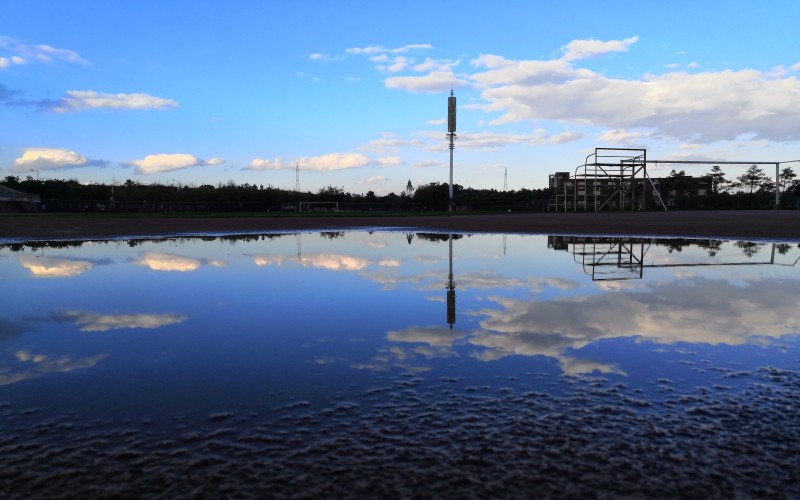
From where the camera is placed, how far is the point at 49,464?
2.68m

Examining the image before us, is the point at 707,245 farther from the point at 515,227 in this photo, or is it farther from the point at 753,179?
the point at 753,179

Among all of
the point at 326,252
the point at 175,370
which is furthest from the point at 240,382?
the point at 326,252

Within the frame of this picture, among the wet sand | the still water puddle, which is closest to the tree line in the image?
the wet sand

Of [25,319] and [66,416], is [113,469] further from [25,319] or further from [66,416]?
[25,319]

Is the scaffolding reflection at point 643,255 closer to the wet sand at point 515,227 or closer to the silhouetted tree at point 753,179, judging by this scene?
the wet sand at point 515,227

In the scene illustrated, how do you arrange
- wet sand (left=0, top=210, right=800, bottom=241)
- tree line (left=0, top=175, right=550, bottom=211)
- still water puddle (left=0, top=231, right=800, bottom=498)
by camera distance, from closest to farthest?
still water puddle (left=0, top=231, right=800, bottom=498)
wet sand (left=0, top=210, right=800, bottom=241)
tree line (left=0, top=175, right=550, bottom=211)

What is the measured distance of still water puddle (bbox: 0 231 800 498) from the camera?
257cm

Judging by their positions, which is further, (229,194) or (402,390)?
(229,194)

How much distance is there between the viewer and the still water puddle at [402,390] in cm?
257

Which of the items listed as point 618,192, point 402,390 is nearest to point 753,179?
point 618,192

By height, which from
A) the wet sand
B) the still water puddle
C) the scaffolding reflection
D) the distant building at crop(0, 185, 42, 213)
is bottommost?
the still water puddle

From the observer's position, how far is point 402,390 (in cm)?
366

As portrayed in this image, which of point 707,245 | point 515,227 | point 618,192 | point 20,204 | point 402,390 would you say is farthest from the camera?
point 20,204

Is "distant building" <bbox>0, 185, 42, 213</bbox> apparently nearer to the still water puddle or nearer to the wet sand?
the wet sand
